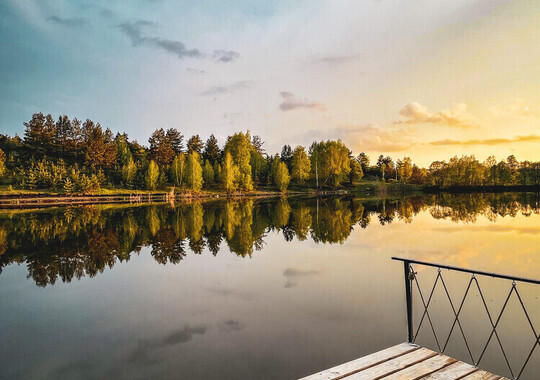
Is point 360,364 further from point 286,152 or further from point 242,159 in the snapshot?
point 286,152

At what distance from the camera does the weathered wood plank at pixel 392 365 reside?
16.4ft

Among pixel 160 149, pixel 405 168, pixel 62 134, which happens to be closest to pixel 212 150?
pixel 160 149

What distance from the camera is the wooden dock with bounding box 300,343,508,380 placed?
4.97m

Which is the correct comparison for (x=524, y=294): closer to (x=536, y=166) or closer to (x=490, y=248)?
(x=490, y=248)

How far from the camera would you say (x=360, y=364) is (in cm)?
534

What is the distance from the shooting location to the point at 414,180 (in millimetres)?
136625

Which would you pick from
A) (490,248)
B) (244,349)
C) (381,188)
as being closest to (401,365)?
(244,349)

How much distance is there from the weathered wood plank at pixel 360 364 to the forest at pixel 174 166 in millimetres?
76370

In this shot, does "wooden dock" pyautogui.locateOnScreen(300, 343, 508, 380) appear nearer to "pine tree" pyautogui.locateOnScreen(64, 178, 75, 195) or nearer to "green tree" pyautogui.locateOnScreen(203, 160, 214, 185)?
"pine tree" pyautogui.locateOnScreen(64, 178, 75, 195)

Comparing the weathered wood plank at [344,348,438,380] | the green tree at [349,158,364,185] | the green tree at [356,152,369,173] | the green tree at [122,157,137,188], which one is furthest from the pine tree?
the green tree at [356,152,369,173]

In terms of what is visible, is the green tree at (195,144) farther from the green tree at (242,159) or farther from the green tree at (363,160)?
the green tree at (363,160)

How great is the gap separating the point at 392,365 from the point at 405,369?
199 mm

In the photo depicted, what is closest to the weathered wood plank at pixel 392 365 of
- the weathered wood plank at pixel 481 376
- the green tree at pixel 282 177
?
the weathered wood plank at pixel 481 376

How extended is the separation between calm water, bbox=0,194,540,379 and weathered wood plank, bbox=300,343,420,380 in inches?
63.1
